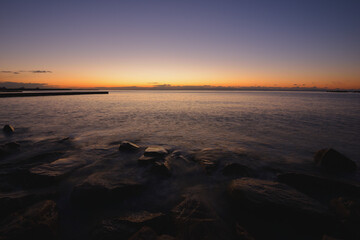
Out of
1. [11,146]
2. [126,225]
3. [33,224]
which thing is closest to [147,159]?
[126,225]

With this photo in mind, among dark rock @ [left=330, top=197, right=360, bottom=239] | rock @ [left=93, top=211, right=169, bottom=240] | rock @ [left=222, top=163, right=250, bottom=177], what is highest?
dark rock @ [left=330, top=197, right=360, bottom=239]

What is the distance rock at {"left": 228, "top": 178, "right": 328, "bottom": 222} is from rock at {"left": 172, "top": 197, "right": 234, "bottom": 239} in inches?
28.6

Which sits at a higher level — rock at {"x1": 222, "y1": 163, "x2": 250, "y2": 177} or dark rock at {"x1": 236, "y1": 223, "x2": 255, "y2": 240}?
dark rock at {"x1": 236, "y1": 223, "x2": 255, "y2": 240}

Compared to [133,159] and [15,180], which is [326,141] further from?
[15,180]

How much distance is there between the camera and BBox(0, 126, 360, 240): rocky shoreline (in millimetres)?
2717

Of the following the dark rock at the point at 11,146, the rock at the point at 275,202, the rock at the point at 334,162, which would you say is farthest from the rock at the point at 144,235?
the dark rock at the point at 11,146

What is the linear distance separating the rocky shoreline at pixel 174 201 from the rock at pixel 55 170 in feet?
0.08

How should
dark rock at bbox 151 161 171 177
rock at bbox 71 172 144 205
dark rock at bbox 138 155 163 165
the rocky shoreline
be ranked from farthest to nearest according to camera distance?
1. dark rock at bbox 138 155 163 165
2. dark rock at bbox 151 161 171 177
3. rock at bbox 71 172 144 205
4. the rocky shoreline

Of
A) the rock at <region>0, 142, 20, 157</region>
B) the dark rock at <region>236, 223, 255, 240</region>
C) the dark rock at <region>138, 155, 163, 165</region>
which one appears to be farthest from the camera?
the rock at <region>0, 142, 20, 157</region>

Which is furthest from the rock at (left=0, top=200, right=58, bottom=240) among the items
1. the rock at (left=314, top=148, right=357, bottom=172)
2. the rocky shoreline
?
the rock at (left=314, top=148, right=357, bottom=172)

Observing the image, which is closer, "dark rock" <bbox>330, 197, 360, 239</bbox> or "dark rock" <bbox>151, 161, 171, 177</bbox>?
"dark rock" <bbox>330, 197, 360, 239</bbox>

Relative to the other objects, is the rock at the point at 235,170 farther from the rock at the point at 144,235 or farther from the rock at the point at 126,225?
the rock at the point at 144,235

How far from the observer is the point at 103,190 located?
366 centimetres

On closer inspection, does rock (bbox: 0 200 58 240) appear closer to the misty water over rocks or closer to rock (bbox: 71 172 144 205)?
the misty water over rocks
